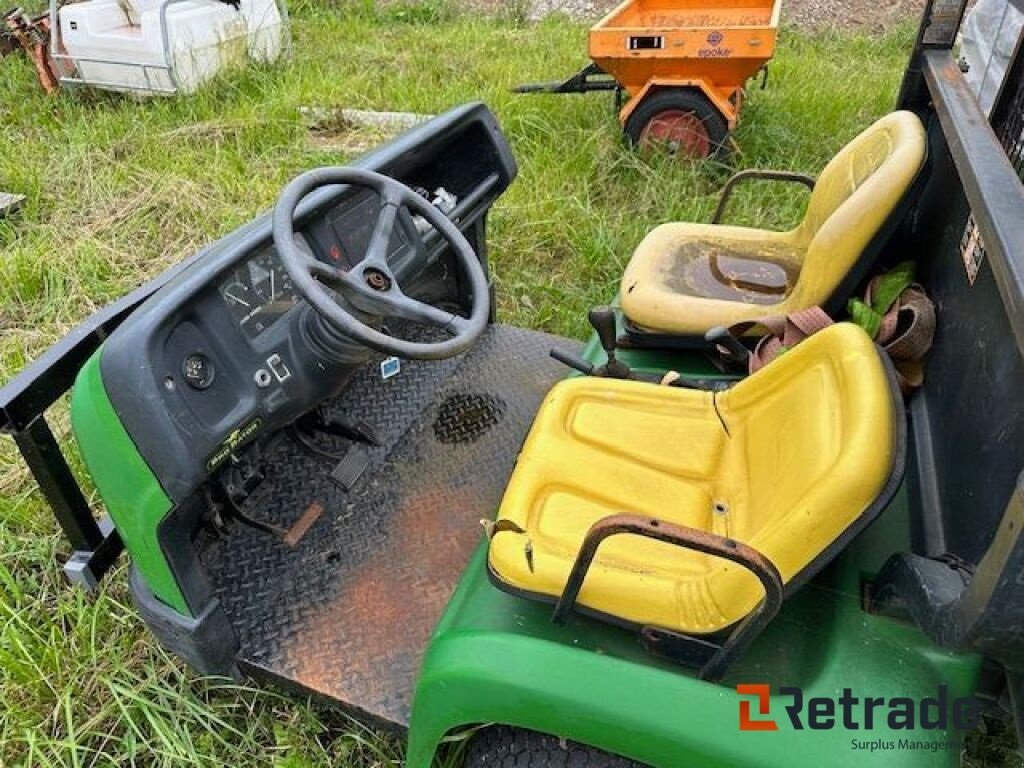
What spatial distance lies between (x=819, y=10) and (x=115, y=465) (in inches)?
311

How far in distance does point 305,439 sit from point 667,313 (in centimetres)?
107

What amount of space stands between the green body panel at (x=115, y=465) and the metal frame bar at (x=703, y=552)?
2.57ft

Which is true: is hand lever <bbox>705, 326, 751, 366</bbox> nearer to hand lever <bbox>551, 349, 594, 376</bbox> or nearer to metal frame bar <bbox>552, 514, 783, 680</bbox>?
hand lever <bbox>551, 349, 594, 376</bbox>

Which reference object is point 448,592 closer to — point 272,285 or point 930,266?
point 272,285

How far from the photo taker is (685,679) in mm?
1214

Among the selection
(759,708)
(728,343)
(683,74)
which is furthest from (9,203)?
(759,708)

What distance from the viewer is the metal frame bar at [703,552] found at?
110cm

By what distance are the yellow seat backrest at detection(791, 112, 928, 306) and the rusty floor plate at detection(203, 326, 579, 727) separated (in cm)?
95

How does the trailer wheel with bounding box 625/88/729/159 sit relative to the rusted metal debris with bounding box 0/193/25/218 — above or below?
above

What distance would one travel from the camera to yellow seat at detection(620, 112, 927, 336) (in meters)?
1.77

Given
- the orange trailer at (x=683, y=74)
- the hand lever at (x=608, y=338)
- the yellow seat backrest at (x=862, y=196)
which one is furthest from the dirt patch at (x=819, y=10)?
the hand lever at (x=608, y=338)

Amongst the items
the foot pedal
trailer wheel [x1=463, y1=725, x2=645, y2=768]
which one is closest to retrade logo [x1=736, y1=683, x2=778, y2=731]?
trailer wheel [x1=463, y1=725, x2=645, y2=768]

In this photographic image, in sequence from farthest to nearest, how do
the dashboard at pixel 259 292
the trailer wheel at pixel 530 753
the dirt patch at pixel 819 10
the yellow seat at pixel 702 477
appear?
the dirt patch at pixel 819 10, the dashboard at pixel 259 292, the trailer wheel at pixel 530 753, the yellow seat at pixel 702 477

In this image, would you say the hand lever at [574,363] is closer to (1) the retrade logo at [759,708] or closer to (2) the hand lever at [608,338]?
(2) the hand lever at [608,338]
